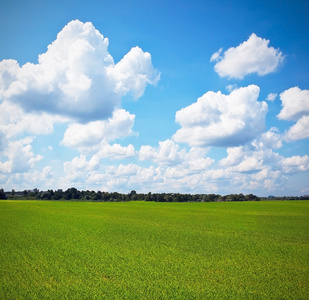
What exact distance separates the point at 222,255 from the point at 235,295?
5170mm

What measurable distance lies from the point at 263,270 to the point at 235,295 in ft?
11.1

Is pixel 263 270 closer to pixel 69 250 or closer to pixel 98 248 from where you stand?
pixel 98 248

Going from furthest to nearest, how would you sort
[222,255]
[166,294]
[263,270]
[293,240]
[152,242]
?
[293,240]
[152,242]
[222,255]
[263,270]
[166,294]

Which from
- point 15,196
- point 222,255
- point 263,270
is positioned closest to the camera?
point 263,270

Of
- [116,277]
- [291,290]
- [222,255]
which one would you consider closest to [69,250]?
[116,277]

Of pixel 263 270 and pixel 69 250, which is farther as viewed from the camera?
pixel 69 250

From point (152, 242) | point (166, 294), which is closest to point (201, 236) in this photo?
point (152, 242)

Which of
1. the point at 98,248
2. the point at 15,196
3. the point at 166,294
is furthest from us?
the point at 15,196

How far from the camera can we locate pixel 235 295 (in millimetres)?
8719

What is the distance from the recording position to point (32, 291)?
905 cm

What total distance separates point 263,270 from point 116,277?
651 centimetres

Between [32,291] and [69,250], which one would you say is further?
[69,250]

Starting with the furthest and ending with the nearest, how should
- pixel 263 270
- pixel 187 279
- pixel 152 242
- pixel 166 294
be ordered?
pixel 152 242 → pixel 263 270 → pixel 187 279 → pixel 166 294

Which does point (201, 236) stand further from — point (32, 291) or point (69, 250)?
point (32, 291)
